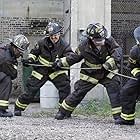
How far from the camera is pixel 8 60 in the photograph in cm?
880

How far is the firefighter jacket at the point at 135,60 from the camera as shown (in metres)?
7.81

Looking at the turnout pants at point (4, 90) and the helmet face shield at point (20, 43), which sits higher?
the helmet face shield at point (20, 43)

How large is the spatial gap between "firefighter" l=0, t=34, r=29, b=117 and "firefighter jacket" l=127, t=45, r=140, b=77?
81.9 inches

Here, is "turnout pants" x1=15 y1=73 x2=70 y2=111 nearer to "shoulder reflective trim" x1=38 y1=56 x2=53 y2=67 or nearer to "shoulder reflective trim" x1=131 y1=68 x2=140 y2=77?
"shoulder reflective trim" x1=38 y1=56 x2=53 y2=67

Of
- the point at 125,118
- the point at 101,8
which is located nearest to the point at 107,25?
the point at 101,8

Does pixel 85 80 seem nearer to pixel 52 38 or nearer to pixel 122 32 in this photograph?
pixel 52 38

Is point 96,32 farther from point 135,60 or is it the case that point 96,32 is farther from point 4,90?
A: point 4,90

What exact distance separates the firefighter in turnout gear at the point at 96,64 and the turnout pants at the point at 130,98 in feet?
0.86

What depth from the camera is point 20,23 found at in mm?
15469

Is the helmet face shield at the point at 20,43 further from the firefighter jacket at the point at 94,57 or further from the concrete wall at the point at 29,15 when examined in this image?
the concrete wall at the point at 29,15

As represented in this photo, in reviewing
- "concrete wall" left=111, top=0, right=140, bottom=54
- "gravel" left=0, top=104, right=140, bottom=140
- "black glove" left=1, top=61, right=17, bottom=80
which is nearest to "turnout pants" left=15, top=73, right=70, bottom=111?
"black glove" left=1, top=61, right=17, bottom=80

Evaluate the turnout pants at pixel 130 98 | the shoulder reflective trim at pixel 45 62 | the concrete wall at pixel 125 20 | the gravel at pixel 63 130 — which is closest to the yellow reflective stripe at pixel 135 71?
the turnout pants at pixel 130 98

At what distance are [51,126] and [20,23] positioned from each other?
27.6 feet

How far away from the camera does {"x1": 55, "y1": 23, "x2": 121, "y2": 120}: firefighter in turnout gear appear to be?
26.7 ft
